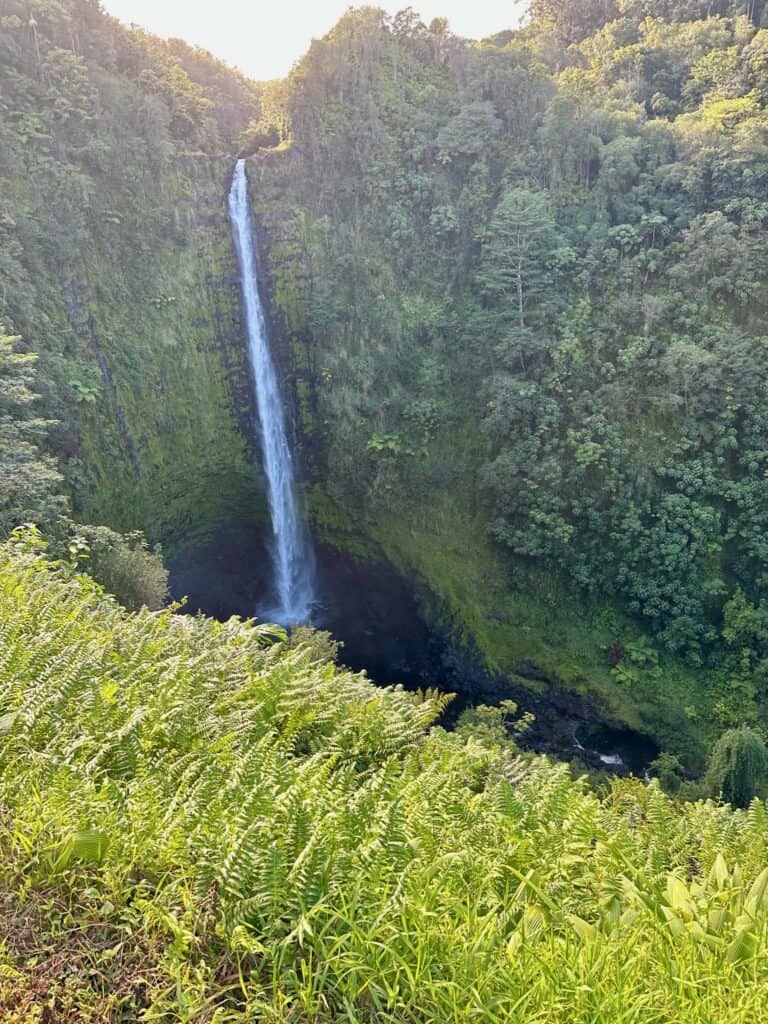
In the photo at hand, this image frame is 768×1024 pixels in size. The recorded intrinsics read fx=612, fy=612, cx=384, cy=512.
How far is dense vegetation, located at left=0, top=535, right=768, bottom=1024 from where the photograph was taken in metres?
1.64

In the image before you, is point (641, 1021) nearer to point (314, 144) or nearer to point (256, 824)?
point (256, 824)

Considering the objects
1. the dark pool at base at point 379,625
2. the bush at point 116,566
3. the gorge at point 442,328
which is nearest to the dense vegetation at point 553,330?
the gorge at point 442,328

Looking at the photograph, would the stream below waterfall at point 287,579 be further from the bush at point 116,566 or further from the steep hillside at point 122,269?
the bush at point 116,566

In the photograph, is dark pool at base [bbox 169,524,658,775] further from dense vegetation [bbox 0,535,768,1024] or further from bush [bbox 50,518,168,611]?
dense vegetation [bbox 0,535,768,1024]

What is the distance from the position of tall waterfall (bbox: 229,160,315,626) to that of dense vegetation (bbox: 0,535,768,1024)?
1483 centimetres

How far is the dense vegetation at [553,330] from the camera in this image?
13836mm

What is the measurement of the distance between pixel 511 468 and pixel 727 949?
1354cm

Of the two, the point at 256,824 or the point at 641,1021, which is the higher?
the point at 256,824

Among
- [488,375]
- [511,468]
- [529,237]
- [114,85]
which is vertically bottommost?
[511,468]

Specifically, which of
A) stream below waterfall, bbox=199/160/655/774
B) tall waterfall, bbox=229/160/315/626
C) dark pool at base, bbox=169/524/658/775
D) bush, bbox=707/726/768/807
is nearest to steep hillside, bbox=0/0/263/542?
tall waterfall, bbox=229/160/315/626

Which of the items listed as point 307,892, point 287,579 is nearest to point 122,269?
point 287,579

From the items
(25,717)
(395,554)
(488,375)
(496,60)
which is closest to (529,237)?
(488,375)

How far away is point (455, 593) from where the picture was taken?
15.6 metres

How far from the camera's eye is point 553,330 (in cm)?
1580
